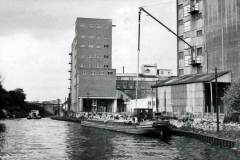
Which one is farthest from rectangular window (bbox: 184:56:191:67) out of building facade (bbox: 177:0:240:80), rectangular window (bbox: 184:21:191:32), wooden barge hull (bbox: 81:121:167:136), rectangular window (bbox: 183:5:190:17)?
wooden barge hull (bbox: 81:121:167:136)

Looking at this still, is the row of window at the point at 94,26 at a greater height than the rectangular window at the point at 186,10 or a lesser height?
greater

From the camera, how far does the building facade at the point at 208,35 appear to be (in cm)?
6819

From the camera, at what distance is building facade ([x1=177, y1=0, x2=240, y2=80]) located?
68188 mm

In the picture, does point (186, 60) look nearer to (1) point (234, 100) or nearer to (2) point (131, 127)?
(2) point (131, 127)

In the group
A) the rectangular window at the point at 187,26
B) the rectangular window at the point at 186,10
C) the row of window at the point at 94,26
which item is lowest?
the rectangular window at the point at 187,26

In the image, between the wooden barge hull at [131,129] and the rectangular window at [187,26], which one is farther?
the rectangular window at [187,26]

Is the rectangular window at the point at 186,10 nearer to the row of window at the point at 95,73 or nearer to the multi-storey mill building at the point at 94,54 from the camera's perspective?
the multi-storey mill building at the point at 94,54

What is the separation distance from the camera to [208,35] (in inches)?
2926

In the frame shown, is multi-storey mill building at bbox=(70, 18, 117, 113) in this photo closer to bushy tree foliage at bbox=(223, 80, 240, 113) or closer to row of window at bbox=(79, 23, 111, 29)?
row of window at bbox=(79, 23, 111, 29)

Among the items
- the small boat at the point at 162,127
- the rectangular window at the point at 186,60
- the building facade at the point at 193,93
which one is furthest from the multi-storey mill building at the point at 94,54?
the small boat at the point at 162,127

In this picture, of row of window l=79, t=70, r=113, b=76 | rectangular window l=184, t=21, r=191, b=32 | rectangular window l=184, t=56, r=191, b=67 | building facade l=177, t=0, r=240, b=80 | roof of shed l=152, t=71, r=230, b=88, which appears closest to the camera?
building facade l=177, t=0, r=240, b=80

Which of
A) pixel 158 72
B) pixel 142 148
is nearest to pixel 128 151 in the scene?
pixel 142 148

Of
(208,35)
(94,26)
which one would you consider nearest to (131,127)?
(208,35)

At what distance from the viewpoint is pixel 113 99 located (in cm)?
15325
